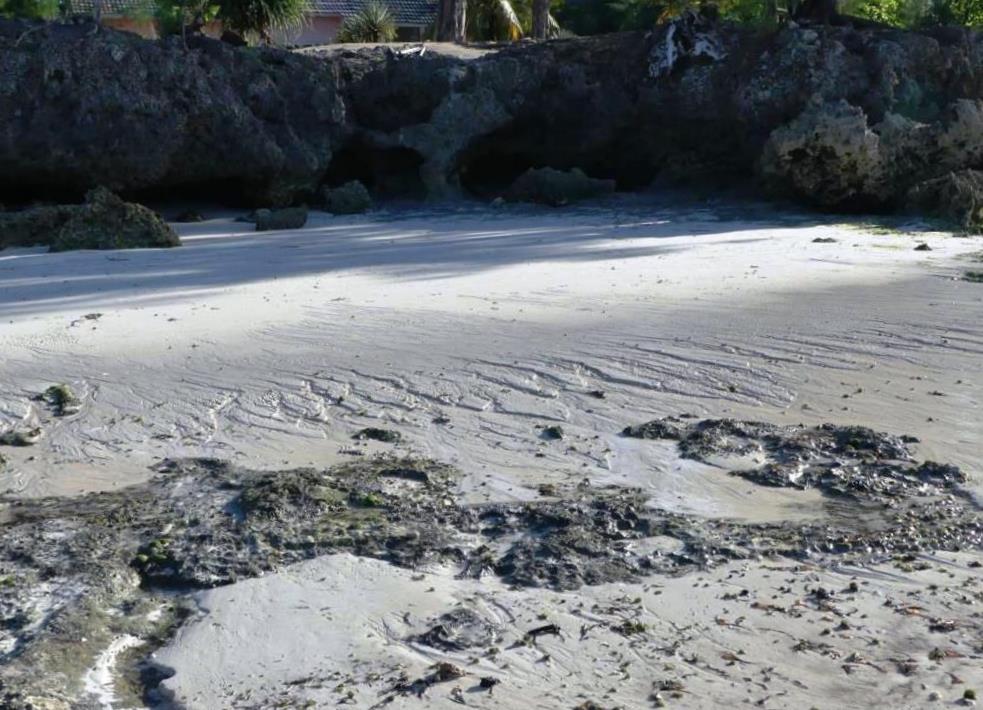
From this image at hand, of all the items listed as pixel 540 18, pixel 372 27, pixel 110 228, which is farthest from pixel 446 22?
pixel 110 228

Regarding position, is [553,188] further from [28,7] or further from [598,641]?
[598,641]

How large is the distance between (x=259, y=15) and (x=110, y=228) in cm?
841

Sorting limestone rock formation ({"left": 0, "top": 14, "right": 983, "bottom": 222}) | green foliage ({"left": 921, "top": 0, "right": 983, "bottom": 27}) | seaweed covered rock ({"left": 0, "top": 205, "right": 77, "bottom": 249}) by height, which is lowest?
seaweed covered rock ({"left": 0, "top": 205, "right": 77, "bottom": 249})

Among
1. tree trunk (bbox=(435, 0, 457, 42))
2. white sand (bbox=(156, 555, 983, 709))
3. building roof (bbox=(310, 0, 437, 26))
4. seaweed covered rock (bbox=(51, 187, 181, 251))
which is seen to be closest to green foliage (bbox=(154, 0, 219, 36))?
seaweed covered rock (bbox=(51, 187, 181, 251))

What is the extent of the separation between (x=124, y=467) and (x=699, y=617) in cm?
294

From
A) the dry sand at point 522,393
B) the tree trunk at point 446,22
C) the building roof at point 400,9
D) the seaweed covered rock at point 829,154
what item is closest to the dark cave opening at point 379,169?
the dry sand at point 522,393

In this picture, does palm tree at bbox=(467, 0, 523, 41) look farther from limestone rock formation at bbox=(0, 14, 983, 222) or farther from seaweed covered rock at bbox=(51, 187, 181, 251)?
seaweed covered rock at bbox=(51, 187, 181, 251)

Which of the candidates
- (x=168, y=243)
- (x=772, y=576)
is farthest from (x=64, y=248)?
(x=772, y=576)

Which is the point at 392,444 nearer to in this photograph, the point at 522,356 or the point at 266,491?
the point at 266,491

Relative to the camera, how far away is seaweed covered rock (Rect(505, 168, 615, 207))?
666 inches

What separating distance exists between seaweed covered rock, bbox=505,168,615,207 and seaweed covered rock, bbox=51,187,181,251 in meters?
5.55

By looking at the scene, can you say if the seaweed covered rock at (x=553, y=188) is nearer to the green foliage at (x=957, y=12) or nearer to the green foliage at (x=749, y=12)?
the green foliage at (x=749, y=12)

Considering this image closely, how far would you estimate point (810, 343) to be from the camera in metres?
8.00

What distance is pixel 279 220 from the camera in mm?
14539
